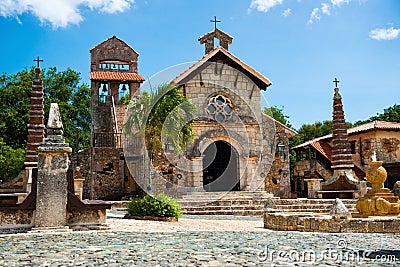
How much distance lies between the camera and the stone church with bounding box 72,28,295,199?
66.4 feet

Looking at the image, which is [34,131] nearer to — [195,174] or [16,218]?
[195,174]

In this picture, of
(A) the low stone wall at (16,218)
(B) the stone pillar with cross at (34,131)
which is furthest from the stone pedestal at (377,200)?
(B) the stone pillar with cross at (34,131)

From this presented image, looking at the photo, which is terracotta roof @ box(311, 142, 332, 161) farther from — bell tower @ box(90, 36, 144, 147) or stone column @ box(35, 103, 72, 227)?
stone column @ box(35, 103, 72, 227)

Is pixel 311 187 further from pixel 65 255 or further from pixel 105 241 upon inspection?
pixel 65 255

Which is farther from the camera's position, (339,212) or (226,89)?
(226,89)

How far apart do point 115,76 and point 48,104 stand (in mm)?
13448

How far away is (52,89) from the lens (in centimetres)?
4191

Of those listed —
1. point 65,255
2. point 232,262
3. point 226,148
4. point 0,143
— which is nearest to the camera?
point 232,262

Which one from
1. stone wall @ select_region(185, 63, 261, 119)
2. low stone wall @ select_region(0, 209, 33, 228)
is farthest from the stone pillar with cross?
low stone wall @ select_region(0, 209, 33, 228)

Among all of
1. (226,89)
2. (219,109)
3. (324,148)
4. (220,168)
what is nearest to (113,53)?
(226,89)

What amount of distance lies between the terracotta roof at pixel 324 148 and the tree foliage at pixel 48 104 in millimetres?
17804

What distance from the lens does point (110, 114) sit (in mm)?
27641

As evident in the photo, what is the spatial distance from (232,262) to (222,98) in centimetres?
1707

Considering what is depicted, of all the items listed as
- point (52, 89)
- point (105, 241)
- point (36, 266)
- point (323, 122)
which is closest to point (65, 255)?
point (36, 266)
